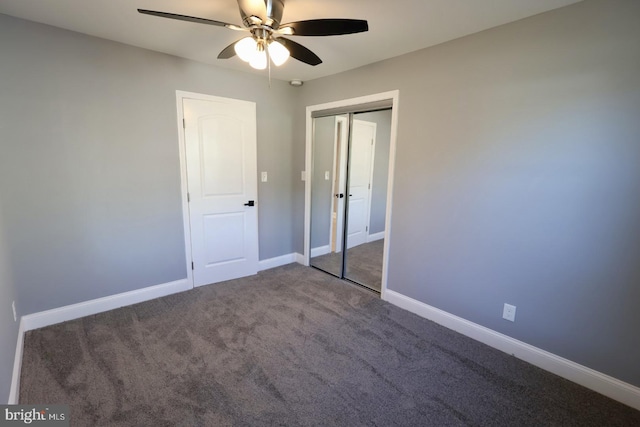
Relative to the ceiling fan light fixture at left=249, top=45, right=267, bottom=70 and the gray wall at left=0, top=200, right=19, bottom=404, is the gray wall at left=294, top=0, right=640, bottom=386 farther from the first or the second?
the gray wall at left=0, top=200, right=19, bottom=404

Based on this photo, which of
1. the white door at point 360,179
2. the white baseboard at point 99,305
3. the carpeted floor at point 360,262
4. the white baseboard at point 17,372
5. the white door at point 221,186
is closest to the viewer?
the white baseboard at point 17,372

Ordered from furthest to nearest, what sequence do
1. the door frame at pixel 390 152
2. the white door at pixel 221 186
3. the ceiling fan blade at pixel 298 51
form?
1. the white door at pixel 221 186
2. the door frame at pixel 390 152
3. the ceiling fan blade at pixel 298 51

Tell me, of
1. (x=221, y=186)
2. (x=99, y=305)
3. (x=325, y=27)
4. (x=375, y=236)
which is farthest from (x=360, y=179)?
(x=99, y=305)

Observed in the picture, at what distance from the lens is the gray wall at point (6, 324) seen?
153cm

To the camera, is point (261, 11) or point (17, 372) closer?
point (261, 11)

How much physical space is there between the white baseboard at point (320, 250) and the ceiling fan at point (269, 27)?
2673 mm

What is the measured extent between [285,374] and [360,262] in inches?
85.1

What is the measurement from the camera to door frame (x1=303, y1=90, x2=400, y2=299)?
2.78 meters

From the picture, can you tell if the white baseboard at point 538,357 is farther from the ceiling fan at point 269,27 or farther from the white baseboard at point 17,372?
the white baseboard at point 17,372

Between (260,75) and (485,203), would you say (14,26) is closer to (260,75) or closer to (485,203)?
(260,75)
